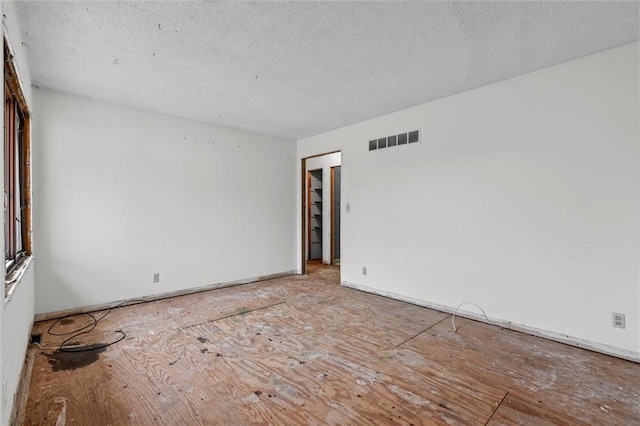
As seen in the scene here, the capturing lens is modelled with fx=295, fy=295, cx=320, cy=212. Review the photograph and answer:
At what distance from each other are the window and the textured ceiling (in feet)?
1.30

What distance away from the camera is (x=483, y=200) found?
3168 millimetres

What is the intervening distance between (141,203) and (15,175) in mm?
1287

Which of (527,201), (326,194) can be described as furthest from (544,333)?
(326,194)

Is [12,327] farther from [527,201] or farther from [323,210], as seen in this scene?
[323,210]

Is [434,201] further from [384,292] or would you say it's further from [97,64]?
[97,64]

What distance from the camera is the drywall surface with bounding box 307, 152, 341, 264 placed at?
6.65 metres

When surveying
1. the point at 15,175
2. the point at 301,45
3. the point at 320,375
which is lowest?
the point at 320,375

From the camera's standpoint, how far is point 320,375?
2100 mm

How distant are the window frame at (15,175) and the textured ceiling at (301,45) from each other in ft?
1.27

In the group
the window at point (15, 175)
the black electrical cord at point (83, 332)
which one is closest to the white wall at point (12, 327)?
the window at point (15, 175)

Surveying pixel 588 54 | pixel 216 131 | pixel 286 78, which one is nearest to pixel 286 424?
pixel 286 78

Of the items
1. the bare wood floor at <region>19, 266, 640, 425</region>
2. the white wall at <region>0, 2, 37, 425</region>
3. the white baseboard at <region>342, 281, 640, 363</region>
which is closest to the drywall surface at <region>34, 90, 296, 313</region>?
the bare wood floor at <region>19, 266, 640, 425</region>

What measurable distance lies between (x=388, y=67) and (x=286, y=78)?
0.99 m

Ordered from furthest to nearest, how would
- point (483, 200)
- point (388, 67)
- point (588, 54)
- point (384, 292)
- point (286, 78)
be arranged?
1. point (384, 292)
2. point (483, 200)
3. point (286, 78)
4. point (388, 67)
5. point (588, 54)
